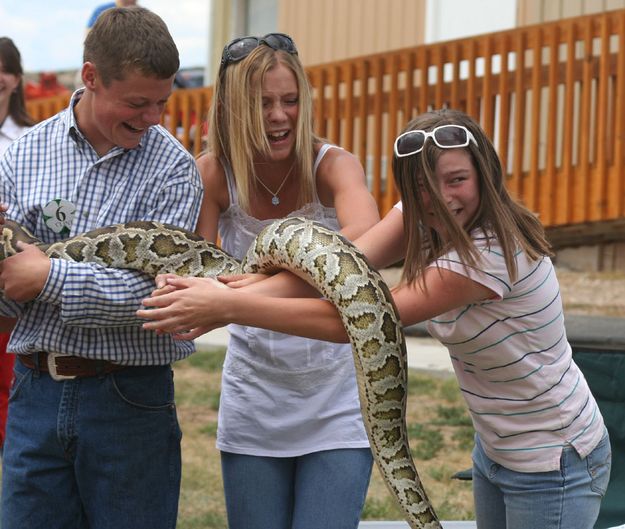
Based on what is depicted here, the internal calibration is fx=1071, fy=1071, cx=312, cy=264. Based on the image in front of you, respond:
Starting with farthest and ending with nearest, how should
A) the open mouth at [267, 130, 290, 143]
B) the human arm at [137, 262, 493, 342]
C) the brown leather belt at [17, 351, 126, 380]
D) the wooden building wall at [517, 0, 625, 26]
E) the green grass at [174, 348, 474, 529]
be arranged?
the wooden building wall at [517, 0, 625, 26]
the green grass at [174, 348, 474, 529]
the open mouth at [267, 130, 290, 143]
the brown leather belt at [17, 351, 126, 380]
the human arm at [137, 262, 493, 342]

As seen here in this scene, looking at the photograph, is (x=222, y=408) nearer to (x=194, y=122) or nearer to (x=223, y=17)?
(x=194, y=122)

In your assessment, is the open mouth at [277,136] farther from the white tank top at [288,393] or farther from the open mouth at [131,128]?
the open mouth at [131,128]

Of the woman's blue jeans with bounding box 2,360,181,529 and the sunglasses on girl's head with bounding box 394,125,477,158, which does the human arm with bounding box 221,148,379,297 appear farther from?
the woman's blue jeans with bounding box 2,360,181,529

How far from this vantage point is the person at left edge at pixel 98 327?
3617mm

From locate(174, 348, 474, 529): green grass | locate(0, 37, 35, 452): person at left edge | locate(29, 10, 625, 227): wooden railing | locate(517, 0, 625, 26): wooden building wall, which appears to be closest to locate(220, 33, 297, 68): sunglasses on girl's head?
locate(0, 37, 35, 452): person at left edge

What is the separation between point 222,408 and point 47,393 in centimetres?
76

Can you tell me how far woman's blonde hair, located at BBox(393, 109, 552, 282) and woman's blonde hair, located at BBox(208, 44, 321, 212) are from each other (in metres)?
0.51

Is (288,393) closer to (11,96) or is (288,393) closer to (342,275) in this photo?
(342,275)

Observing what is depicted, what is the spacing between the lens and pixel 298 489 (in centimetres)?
400

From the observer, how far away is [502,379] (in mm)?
3566

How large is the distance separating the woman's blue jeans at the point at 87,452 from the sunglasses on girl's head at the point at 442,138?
1.20 m

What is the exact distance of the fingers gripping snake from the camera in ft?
12.0

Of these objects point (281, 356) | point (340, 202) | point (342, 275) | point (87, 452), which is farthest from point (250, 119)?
point (87, 452)

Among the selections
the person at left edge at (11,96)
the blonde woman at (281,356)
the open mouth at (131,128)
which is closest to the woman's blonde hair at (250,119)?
the blonde woman at (281,356)
